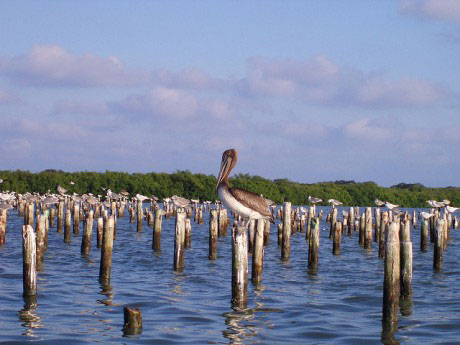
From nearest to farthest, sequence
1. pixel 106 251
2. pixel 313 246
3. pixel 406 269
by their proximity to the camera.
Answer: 1. pixel 406 269
2. pixel 106 251
3. pixel 313 246

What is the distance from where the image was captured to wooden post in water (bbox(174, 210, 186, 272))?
56.6ft

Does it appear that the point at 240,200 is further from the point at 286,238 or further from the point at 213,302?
the point at 286,238

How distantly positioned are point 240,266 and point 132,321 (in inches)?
82.8

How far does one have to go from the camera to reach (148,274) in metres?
17.7

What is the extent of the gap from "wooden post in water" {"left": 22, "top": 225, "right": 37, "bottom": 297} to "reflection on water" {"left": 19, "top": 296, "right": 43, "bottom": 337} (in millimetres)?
142

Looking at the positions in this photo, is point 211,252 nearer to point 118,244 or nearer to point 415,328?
point 118,244

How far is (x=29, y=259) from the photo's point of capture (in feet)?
41.5

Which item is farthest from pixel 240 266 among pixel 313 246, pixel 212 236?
pixel 212 236

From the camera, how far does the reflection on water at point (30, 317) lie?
1116 centimetres

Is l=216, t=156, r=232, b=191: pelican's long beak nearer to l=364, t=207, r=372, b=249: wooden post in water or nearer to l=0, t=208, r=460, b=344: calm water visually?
l=0, t=208, r=460, b=344: calm water

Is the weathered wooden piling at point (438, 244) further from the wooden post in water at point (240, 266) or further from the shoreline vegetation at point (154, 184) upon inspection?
the shoreline vegetation at point (154, 184)

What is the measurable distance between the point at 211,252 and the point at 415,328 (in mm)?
9024

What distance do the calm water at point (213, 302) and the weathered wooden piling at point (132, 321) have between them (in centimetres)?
15

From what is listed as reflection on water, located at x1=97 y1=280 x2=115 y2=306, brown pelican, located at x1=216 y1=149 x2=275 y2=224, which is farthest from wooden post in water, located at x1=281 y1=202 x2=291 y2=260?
reflection on water, located at x1=97 y1=280 x2=115 y2=306
